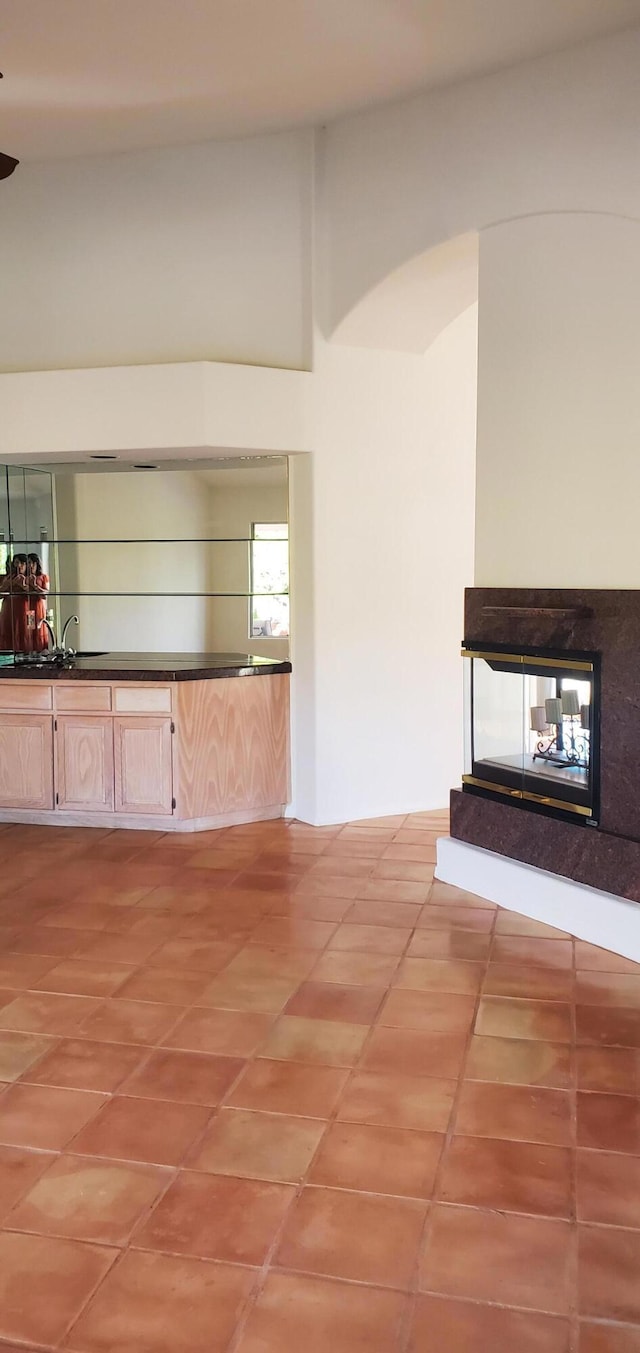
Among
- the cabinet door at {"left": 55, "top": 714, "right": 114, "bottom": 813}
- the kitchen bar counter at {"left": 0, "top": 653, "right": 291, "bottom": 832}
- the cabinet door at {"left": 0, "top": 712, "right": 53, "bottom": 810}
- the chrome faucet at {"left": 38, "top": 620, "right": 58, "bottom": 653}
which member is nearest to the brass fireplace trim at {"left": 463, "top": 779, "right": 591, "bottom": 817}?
the kitchen bar counter at {"left": 0, "top": 653, "right": 291, "bottom": 832}

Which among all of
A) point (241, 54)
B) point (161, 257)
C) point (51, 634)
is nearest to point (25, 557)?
point (51, 634)

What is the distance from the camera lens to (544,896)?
3818 millimetres

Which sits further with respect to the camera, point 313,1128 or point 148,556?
point 148,556

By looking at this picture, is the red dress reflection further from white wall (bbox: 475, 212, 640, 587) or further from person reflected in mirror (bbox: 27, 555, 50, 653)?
white wall (bbox: 475, 212, 640, 587)

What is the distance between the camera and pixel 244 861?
4.64 meters

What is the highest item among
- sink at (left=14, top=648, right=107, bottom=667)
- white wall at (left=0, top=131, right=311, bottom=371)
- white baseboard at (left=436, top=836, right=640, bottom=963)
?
white wall at (left=0, top=131, right=311, bottom=371)

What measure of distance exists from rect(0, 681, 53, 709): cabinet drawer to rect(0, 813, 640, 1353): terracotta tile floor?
135 cm

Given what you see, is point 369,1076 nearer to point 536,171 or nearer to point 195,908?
point 195,908

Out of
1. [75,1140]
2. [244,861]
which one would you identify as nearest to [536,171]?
[244,861]

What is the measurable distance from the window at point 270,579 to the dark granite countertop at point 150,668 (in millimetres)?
187

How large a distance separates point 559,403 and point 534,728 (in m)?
1.18

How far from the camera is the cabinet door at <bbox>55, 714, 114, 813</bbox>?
5.15 metres

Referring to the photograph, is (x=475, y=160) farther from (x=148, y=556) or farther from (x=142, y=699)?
(x=142, y=699)

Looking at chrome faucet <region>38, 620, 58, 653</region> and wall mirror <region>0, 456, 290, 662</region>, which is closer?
wall mirror <region>0, 456, 290, 662</region>
